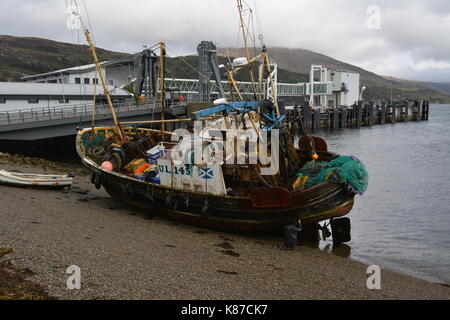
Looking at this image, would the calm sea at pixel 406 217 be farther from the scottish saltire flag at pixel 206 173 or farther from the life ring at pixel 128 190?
the life ring at pixel 128 190

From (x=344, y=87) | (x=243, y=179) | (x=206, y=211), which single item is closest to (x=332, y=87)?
(x=344, y=87)

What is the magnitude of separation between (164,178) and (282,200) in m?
5.11

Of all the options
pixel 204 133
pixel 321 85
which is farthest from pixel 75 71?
pixel 321 85

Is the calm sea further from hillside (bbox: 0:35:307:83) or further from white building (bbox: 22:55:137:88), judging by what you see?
hillside (bbox: 0:35:307:83)

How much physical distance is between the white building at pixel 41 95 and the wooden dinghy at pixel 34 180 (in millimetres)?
15910

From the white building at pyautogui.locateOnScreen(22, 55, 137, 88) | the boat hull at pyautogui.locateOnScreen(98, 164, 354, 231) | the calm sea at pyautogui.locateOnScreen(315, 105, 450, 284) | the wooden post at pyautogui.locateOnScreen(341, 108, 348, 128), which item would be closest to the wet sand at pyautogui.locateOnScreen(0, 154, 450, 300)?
the boat hull at pyautogui.locateOnScreen(98, 164, 354, 231)

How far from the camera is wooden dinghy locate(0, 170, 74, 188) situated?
1959 cm

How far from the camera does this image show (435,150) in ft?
172

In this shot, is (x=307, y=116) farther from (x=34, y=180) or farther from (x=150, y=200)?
(x=150, y=200)

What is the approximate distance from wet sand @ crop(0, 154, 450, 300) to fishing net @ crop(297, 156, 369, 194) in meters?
2.71

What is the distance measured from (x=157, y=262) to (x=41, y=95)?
36.2 meters

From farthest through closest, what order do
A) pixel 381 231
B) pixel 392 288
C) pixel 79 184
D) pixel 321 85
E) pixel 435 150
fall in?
pixel 321 85, pixel 435 150, pixel 79 184, pixel 381 231, pixel 392 288

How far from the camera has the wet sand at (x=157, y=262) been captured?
945cm

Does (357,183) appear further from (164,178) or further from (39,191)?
(39,191)
